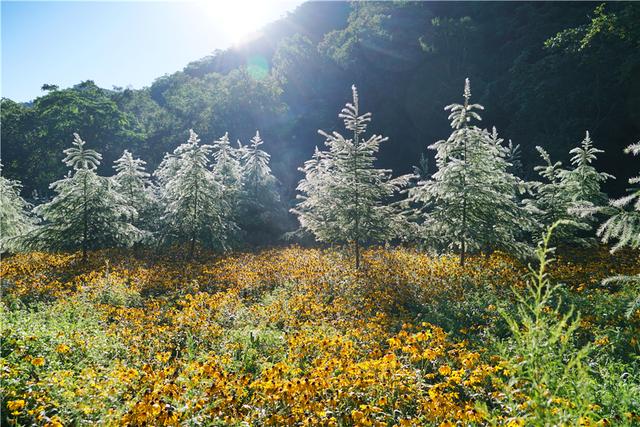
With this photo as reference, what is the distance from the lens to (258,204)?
978 inches

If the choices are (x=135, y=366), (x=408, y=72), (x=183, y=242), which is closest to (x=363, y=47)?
(x=408, y=72)

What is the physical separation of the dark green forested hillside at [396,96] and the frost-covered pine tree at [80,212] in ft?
63.2

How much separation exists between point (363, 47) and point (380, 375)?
44778 mm

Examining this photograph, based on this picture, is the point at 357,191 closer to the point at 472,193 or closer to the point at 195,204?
the point at 472,193

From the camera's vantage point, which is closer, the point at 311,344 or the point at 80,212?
the point at 311,344

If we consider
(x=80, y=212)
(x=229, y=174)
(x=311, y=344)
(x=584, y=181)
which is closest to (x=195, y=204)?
(x=80, y=212)

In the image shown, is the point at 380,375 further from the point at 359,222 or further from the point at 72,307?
the point at 359,222

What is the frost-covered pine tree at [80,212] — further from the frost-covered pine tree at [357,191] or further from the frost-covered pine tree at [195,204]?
the frost-covered pine tree at [357,191]

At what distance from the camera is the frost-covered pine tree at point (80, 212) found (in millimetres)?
15555

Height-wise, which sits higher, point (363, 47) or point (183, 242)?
point (363, 47)

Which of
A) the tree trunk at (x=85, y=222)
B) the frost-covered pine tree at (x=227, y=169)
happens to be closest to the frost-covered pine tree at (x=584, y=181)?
the frost-covered pine tree at (x=227, y=169)

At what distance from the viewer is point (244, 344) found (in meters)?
7.68

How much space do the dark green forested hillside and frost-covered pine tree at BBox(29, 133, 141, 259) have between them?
1925 cm

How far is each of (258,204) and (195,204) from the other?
7.48 metres
